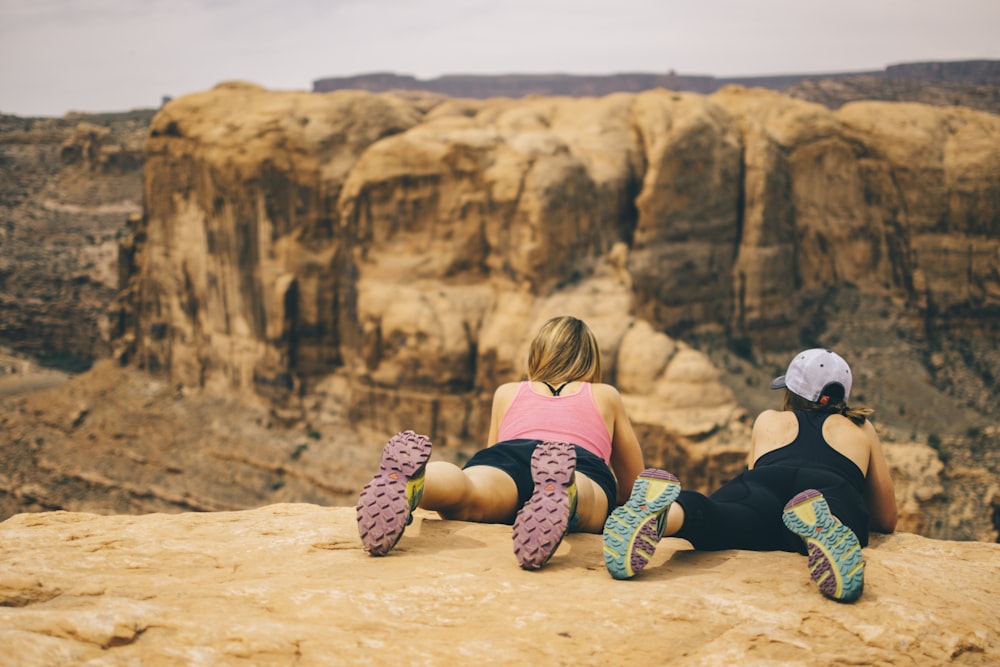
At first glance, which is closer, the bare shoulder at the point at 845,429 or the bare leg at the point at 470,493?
the bare leg at the point at 470,493

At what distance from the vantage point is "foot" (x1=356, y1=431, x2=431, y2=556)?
252 inches

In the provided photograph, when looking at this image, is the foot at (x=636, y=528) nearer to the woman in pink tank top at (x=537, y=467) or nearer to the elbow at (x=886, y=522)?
the woman in pink tank top at (x=537, y=467)

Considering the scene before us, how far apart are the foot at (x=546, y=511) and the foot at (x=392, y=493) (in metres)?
0.78

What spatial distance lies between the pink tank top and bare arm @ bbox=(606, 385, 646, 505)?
0.56 ft

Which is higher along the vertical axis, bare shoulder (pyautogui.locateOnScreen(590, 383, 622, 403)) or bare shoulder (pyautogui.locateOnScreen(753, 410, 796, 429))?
bare shoulder (pyautogui.locateOnScreen(590, 383, 622, 403))

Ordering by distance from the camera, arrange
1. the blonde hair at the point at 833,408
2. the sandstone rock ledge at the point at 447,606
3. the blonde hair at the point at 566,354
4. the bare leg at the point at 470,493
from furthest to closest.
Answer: the blonde hair at the point at 566,354 < the blonde hair at the point at 833,408 < the bare leg at the point at 470,493 < the sandstone rock ledge at the point at 447,606

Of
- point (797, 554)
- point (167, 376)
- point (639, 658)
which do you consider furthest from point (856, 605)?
point (167, 376)

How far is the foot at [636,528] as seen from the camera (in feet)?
19.9

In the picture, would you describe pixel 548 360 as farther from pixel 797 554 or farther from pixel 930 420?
pixel 930 420

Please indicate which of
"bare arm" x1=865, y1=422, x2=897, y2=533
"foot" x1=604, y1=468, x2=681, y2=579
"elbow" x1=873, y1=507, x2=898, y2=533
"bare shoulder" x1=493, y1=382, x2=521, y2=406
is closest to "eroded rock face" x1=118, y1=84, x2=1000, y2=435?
"elbow" x1=873, y1=507, x2=898, y2=533

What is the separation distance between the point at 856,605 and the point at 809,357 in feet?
8.33

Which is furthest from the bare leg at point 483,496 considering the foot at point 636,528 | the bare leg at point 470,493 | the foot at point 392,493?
the foot at point 636,528

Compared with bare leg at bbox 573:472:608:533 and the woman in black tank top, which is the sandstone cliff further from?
bare leg at bbox 573:472:608:533

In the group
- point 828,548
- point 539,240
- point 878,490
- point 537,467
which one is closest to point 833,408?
point 878,490
